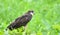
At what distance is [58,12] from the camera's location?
1246 cm

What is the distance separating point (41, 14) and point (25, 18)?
3.08 meters

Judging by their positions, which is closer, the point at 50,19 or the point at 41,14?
the point at 50,19

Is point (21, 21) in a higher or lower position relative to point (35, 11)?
lower

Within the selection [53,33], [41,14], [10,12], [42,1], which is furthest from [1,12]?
[53,33]

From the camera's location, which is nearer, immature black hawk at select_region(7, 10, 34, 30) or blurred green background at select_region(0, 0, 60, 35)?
immature black hawk at select_region(7, 10, 34, 30)

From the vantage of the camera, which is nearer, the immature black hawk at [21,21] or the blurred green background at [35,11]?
the immature black hawk at [21,21]

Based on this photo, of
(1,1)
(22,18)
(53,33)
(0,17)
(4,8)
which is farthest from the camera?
(1,1)

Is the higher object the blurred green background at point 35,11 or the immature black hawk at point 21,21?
the blurred green background at point 35,11

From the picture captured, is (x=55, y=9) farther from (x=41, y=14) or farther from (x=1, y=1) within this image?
(x=1, y=1)

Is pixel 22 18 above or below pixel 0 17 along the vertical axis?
below

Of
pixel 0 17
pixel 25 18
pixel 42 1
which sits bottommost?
pixel 25 18

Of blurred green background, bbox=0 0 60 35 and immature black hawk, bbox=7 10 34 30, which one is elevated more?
blurred green background, bbox=0 0 60 35

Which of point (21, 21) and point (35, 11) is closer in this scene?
point (21, 21)

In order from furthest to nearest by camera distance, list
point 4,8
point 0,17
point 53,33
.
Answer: point 4,8
point 0,17
point 53,33
